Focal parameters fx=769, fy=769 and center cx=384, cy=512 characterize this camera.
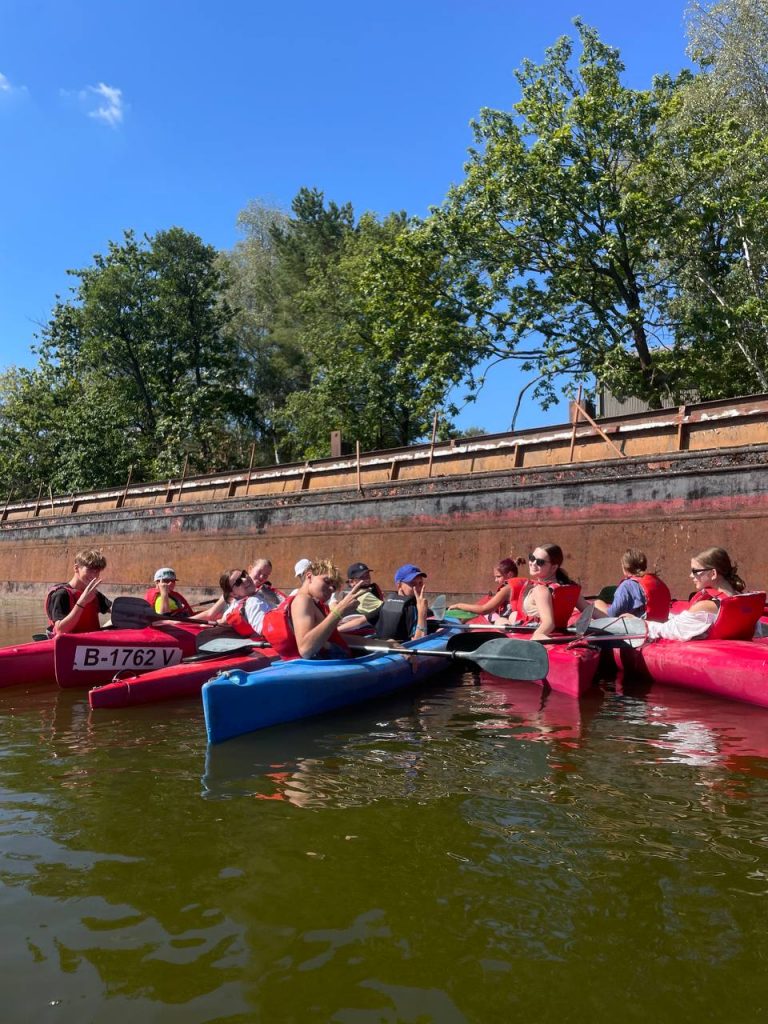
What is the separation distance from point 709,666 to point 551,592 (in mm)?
1631

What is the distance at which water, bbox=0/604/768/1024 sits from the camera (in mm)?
2475

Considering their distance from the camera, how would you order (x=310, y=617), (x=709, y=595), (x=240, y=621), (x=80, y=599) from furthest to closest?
1. (x=240, y=621)
2. (x=80, y=599)
3. (x=709, y=595)
4. (x=310, y=617)

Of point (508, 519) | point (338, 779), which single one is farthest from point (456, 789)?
point (508, 519)

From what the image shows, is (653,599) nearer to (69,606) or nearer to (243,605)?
(243,605)

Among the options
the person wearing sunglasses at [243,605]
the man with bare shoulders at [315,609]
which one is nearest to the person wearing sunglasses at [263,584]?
the person wearing sunglasses at [243,605]

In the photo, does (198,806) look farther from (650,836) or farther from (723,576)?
(723,576)

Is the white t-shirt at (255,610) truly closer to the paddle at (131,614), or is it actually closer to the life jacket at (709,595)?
the paddle at (131,614)

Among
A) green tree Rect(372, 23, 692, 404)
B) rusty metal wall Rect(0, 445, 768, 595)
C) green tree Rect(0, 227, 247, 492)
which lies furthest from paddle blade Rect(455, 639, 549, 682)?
green tree Rect(0, 227, 247, 492)

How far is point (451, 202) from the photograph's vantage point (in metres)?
22.6

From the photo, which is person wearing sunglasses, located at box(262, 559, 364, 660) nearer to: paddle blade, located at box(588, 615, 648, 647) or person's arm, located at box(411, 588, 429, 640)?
person's arm, located at box(411, 588, 429, 640)

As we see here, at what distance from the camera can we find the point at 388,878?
10.8ft

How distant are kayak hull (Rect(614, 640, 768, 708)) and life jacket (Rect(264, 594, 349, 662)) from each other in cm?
326

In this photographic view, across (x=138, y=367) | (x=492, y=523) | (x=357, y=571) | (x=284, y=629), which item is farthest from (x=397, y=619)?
(x=138, y=367)

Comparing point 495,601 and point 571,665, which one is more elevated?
point 495,601
